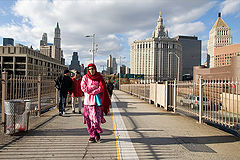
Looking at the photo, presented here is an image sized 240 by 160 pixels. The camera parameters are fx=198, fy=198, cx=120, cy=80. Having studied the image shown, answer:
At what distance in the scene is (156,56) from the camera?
140m

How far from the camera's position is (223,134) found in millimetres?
5578

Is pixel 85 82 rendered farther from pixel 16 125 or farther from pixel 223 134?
pixel 223 134

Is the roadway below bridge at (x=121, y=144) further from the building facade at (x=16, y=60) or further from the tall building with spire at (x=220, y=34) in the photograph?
the tall building with spire at (x=220, y=34)

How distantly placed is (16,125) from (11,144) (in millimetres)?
713

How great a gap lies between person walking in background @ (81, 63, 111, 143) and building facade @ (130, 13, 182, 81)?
5169 inches

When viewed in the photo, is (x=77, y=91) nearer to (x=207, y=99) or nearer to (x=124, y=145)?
(x=124, y=145)

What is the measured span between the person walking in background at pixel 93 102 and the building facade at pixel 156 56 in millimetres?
131285

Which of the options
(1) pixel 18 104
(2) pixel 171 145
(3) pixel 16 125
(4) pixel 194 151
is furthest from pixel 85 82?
(4) pixel 194 151

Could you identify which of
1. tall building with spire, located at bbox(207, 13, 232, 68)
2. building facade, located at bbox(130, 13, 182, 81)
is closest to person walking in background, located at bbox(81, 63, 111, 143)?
building facade, located at bbox(130, 13, 182, 81)

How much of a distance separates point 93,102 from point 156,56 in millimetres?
139463

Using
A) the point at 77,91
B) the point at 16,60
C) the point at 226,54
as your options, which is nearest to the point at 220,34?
the point at 226,54

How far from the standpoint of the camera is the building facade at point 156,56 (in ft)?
451

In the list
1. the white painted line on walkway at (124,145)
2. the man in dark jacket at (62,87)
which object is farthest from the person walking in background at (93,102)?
the man in dark jacket at (62,87)

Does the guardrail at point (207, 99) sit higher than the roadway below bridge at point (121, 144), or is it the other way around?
the guardrail at point (207, 99)
